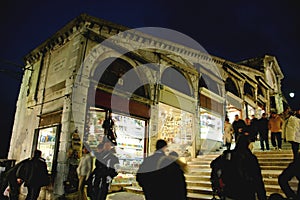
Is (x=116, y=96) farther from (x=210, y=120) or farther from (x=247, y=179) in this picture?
(x=247, y=179)

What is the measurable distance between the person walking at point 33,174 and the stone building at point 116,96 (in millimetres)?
1418

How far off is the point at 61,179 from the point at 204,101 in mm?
8503

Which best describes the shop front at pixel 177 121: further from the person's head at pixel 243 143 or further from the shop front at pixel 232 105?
the person's head at pixel 243 143

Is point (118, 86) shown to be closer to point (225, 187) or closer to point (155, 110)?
point (155, 110)

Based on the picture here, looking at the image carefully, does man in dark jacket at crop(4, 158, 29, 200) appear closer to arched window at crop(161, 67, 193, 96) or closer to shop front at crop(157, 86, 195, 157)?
shop front at crop(157, 86, 195, 157)

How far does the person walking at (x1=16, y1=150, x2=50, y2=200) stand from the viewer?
6074 millimetres

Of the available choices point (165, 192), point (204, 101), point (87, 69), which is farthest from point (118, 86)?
point (165, 192)

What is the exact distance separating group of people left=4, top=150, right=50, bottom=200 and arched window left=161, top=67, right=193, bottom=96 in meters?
6.71

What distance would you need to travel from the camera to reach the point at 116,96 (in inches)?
373

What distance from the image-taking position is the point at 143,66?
10.7 metres

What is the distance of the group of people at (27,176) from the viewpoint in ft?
19.5

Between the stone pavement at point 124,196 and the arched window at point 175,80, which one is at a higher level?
A: the arched window at point 175,80

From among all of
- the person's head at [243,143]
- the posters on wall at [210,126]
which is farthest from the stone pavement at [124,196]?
the posters on wall at [210,126]

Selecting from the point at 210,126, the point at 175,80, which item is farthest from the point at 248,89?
the point at 175,80
